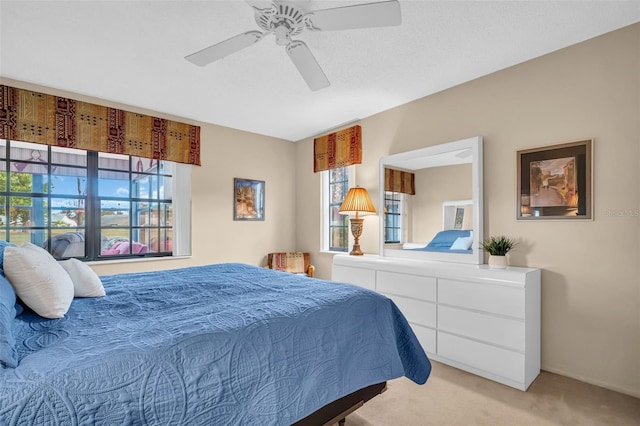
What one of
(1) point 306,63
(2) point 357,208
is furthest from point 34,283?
(2) point 357,208

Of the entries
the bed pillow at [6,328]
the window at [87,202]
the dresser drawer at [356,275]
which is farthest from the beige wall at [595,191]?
the window at [87,202]

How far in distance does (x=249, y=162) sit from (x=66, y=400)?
3.88m

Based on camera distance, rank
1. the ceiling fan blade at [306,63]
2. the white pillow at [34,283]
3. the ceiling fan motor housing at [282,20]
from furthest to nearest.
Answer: the ceiling fan blade at [306,63], the ceiling fan motor housing at [282,20], the white pillow at [34,283]

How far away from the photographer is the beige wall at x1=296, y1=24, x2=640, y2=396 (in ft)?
7.09

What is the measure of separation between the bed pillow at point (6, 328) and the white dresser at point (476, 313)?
8.64 feet

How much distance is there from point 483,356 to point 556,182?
145 centimetres

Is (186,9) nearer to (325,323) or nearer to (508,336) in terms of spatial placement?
(325,323)

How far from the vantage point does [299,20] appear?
1.79 meters

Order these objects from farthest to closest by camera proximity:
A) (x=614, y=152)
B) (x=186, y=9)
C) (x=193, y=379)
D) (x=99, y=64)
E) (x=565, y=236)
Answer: (x=99, y=64), (x=565, y=236), (x=614, y=152), (x=186, y=9), (x=193, y=379)

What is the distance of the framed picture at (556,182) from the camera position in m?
2.33

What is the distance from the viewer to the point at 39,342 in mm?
1124

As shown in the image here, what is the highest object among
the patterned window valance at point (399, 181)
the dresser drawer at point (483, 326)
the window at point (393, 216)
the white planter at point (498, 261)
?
the patterned window valance at point (399, 181)

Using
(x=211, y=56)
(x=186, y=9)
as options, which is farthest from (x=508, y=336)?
(x=186, y=9)

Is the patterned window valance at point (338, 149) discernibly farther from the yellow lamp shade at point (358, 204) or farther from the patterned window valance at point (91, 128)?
the patterned window valance at point (91, 128)
